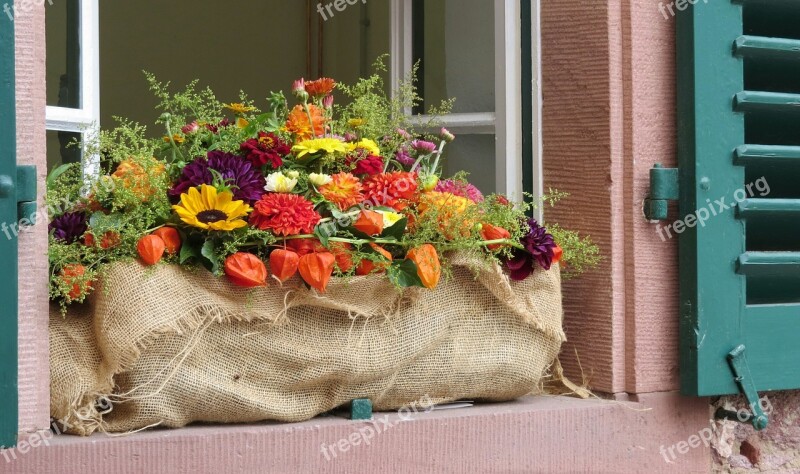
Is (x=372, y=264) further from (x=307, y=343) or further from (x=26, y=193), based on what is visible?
(x=26, y=193)

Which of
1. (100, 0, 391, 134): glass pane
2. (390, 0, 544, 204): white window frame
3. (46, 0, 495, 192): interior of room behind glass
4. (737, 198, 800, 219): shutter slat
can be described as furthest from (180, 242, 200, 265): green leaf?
(100, 0, 391, 134): glass pane

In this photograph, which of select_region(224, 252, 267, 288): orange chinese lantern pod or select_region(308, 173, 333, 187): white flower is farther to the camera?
select_region(308, 173, 333, 187): white flower

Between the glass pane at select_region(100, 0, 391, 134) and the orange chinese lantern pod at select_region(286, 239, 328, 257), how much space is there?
9.60 feet

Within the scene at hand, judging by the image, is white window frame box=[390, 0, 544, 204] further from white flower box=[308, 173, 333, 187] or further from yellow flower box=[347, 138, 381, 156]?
white flower box=[308, 173, 333, 187]

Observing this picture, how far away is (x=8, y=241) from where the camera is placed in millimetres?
1888

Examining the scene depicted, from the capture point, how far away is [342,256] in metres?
2.23

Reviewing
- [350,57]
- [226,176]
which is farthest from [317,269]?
[350,57]

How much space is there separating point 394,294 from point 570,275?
1.97ft

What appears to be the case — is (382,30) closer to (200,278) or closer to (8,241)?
(200,278)

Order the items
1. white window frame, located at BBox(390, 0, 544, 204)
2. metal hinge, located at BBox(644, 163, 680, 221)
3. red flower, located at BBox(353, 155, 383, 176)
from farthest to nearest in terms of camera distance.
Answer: white window frame, located at BBox(390, 0, 544, 204) < metal hinge, located at BBox(644, 163, 680, 221) < red flower, located at BBox(353, 155, 383, 176)

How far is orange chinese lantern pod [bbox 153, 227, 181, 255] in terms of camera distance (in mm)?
2127

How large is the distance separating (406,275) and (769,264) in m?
1.00

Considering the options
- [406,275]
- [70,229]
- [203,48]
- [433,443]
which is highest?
[203,48]

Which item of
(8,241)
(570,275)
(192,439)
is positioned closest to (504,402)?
(570,275)
